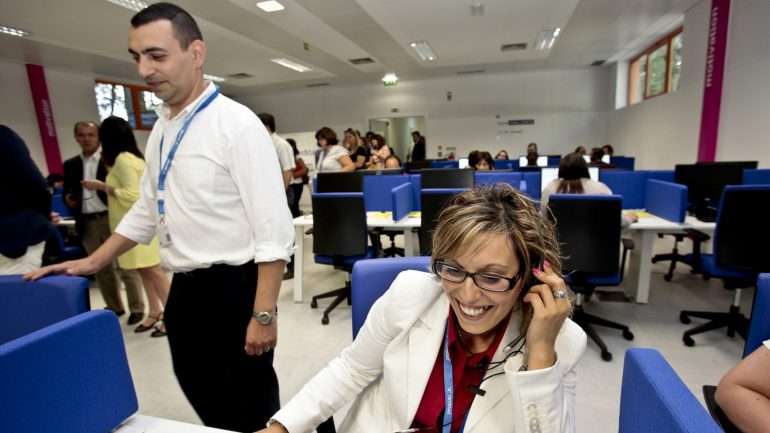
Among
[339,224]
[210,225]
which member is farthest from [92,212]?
[210,225]

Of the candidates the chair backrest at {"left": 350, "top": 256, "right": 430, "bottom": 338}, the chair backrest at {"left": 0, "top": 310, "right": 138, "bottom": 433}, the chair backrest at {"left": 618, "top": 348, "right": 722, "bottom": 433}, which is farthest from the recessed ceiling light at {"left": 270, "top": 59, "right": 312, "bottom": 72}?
the chair backrest at {"left": 618, "top": 348, "right": 722, "bottom": 433}

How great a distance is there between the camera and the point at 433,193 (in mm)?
2766

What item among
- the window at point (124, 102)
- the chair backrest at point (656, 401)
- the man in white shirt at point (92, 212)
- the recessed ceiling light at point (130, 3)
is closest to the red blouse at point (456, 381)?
the chair backrest at point (656, 401)

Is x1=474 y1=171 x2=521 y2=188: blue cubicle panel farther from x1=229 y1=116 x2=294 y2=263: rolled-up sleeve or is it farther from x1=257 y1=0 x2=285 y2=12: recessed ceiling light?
x1=229 y1=116 x2=294 y2=263: rolled-up sleeve

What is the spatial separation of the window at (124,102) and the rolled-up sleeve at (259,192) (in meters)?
8.61

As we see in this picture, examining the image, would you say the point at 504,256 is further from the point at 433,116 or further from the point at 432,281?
the point at 433,116

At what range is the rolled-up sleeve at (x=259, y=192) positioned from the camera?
107 centimetres

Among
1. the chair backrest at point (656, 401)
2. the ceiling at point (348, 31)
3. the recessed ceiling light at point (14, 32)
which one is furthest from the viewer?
the recessed ceiling light at point (14, 32)

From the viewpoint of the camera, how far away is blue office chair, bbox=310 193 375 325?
2824 mm

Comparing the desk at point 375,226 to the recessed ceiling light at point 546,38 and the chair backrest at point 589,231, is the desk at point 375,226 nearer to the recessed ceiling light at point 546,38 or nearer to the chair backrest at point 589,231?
the chair backrest at point 589,231

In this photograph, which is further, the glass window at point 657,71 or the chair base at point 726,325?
the glass window at point 657,71

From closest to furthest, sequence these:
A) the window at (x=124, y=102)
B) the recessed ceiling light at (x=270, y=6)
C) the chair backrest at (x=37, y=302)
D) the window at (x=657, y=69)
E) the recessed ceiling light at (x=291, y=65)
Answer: the chair backrest at (x=37, y=302) → the recessed ceiling light at (x=270, y=6) → the window at (x=657, y=69) → the recessed ceiling light at (x=291, y=65) → the window at (x=124, y=102)

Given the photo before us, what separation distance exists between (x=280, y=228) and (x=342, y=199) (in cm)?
174

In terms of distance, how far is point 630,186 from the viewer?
3.41 meters
